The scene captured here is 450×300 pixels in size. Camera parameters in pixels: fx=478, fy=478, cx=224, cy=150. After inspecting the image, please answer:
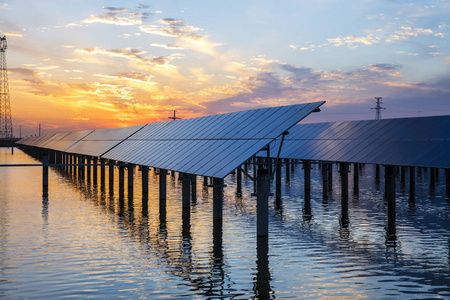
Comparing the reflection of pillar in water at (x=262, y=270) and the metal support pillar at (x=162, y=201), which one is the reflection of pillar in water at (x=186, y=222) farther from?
the reflection of pillar in water at (x=262, y=270)

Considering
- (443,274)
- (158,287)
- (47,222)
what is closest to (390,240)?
(443,274)

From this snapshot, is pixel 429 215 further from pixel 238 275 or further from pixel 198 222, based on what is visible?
pixel 238 275

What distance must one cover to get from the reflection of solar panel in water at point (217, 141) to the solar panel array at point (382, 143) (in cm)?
243

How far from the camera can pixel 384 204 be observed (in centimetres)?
3847

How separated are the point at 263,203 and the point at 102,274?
27.0 feet

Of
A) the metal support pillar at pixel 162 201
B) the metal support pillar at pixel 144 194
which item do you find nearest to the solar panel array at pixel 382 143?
the metal support pillar at pixel 162 201

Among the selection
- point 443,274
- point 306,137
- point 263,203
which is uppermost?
point 306,137

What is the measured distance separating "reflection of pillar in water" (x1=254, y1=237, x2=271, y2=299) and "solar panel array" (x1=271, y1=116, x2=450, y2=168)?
7159 mm

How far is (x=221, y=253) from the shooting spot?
21.4m

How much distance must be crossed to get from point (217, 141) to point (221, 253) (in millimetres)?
9028

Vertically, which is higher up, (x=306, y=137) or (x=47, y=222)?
(x=306, y=137)

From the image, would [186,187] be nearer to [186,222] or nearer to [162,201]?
[186,222]

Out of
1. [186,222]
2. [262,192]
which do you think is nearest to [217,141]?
[186,222]

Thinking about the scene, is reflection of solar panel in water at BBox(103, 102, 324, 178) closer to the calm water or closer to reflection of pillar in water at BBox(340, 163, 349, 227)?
the calm water
